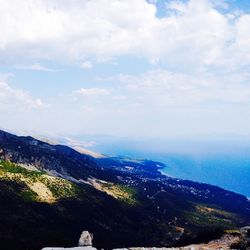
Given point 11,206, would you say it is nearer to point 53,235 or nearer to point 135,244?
point 53,235

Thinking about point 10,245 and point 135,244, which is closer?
point 10,245

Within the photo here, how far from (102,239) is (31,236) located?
29.0 metres

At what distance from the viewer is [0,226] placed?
167375 millimetres

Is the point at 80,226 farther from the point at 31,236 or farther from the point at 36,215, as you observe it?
the point at 31,236

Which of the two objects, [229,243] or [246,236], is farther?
[229,243]

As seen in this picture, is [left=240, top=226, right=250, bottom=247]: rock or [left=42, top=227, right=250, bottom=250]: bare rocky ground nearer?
[left=42, top=227, right=250, bottom=250]: bare rocky ground

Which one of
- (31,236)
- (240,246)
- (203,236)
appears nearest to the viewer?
(240,246)

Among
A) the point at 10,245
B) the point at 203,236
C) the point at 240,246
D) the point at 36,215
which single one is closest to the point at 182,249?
the point at 240,246

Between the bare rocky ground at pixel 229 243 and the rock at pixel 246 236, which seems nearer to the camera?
the bare rocky ground at pixel 229 243

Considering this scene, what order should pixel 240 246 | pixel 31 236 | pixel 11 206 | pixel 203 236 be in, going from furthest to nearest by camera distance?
pixel 11 206, pixel 31 236, pixel 203 236, pixel 240 246

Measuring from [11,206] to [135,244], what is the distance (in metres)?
50.6

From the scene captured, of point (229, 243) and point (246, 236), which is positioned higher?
point (246, 236)

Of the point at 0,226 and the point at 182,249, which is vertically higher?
the point at 182,249

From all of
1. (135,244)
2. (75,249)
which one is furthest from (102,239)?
(75,249)
